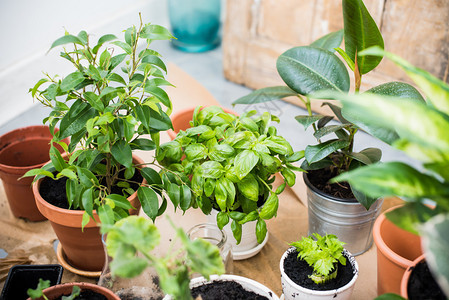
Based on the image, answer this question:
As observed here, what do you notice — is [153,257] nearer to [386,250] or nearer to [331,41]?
[386,250]

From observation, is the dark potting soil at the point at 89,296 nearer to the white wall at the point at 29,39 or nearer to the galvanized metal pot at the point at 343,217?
the galvanized metal pot at the point at 343,217

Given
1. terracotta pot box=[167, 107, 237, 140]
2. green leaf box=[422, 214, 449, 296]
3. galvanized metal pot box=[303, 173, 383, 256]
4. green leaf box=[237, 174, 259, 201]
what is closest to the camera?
green leaf box=[422, 214, 449, 296]

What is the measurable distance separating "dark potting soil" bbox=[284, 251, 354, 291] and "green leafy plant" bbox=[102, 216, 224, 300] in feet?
1.34

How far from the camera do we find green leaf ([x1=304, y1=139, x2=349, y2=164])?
1.19 meters

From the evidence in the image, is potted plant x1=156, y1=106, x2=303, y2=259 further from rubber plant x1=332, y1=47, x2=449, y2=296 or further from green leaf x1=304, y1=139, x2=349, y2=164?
rubber plant x1=332, y1=47, x2=449, y2=296

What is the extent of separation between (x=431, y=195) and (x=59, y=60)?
7.21ft

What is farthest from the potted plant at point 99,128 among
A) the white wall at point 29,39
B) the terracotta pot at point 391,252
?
the white wall at point 29,39

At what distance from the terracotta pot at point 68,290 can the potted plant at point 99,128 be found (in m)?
0.14

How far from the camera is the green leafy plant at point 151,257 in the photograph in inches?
27.6

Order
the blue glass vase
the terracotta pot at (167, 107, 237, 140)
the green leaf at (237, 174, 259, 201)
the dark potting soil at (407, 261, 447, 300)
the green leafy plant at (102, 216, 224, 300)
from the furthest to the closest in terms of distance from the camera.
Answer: the blue glass vase, the terracotta pot at (167, 107, 237, 140), the green leaf at (237, 174, 259, 201), the dark potting soil at (407, 261, 447, 300), the green leafy plant at (102, 216, 224, 300)

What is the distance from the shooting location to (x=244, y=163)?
111 centimetres

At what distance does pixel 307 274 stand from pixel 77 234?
591mm

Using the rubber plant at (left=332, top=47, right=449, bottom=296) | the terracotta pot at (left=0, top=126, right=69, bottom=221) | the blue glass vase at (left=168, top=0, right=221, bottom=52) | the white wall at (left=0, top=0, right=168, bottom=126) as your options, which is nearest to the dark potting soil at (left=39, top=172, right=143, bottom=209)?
the terracotta pot at (left=0, top=126, right=69, bottom=221)

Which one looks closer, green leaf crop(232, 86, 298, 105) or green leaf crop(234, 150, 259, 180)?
green leaf crop(234, 150, 259, 180)
